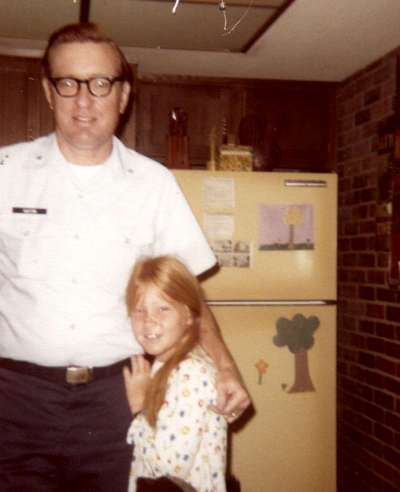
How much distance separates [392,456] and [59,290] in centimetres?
187

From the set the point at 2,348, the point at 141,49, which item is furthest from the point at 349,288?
the point at 2,348

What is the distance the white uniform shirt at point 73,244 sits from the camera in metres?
1.11

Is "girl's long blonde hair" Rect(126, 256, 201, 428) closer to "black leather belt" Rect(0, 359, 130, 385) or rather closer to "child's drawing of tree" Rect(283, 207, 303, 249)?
"black leather belt" Rect(0, 359, 130, 385)

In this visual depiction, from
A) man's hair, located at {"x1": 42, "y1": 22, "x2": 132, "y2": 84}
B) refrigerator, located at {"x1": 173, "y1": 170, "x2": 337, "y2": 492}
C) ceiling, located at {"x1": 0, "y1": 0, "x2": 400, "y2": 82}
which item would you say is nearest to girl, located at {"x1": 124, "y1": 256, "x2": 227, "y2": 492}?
man's hair, located at {"x1": 42, "y1": 22, "x2": 132, "y2": 84}

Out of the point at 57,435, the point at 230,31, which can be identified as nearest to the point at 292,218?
the point at 230,31

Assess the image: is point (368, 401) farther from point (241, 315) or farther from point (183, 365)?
point (183, 365)

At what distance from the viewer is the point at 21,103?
255 centimetres

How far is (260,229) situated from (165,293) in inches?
37.8

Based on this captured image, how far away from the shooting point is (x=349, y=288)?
108 inches

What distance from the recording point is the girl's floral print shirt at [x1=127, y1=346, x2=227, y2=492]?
1167 mm

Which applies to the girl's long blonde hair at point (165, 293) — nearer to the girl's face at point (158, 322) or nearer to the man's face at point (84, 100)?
the girl's face at point (158, 322)

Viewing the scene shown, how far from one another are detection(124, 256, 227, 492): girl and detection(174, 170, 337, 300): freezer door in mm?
853

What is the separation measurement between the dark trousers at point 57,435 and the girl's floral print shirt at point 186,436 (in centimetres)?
8

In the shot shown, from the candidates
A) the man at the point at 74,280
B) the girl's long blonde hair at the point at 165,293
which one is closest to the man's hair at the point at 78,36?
the man at the point at 74,280
